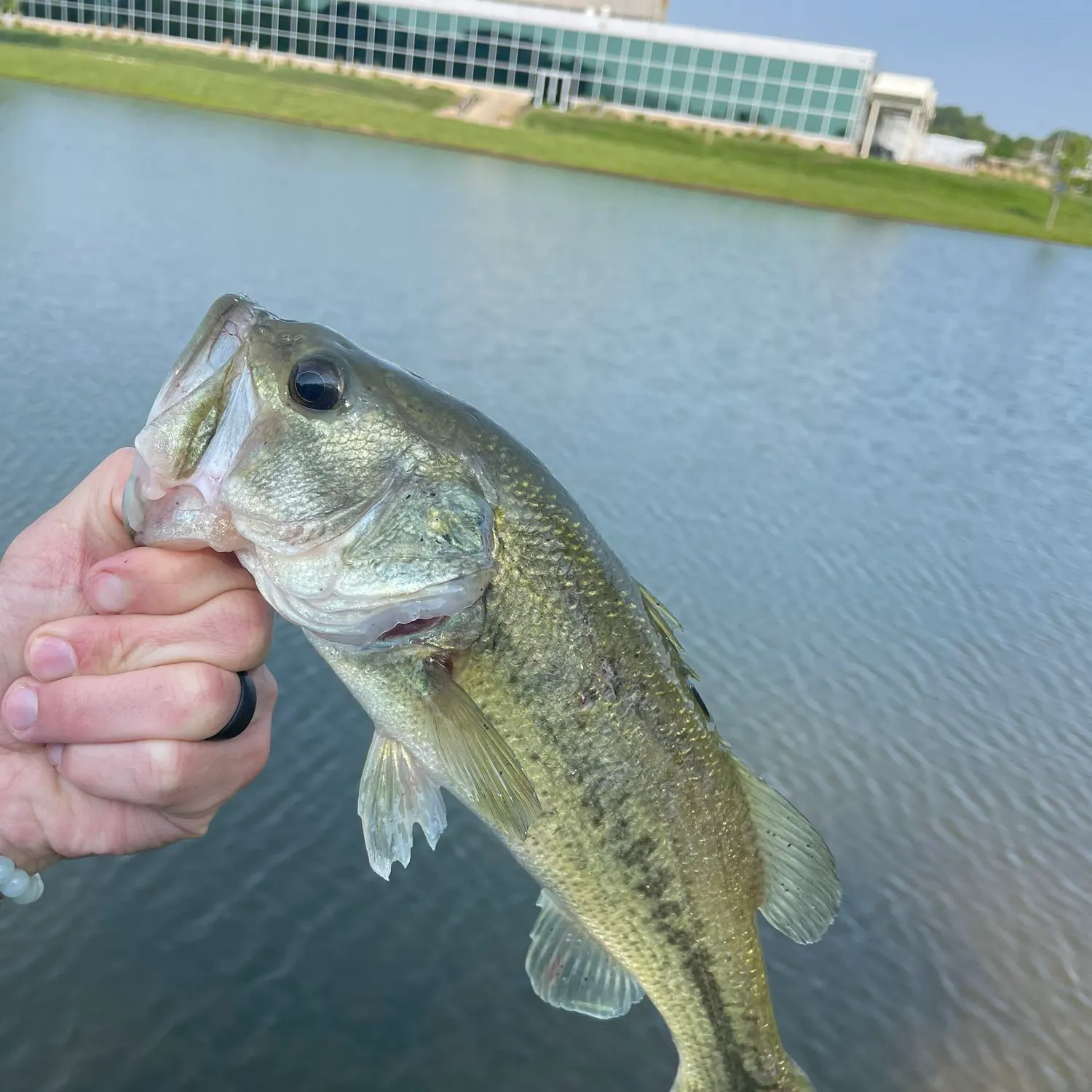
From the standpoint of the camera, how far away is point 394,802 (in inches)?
107

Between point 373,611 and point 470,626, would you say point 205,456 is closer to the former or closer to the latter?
point 373,611

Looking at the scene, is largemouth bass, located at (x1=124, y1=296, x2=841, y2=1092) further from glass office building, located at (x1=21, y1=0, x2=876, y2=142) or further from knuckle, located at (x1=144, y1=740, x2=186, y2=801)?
glass office building, located at (x1=21, y1=0, x2=876, y2=142)

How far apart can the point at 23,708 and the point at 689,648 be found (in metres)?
7.23

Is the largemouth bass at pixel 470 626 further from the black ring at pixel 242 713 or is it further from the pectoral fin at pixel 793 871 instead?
the black ring at pixel 242 713

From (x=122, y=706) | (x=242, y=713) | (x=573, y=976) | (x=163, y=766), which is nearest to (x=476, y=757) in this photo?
(x=242, y=713)

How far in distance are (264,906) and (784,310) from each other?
19886mm

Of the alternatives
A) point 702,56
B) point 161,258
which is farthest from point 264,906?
point 702,56

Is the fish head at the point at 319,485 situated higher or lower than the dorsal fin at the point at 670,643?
higher

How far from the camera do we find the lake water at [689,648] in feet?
18.5

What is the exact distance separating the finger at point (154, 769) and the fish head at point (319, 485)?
40 centimetres

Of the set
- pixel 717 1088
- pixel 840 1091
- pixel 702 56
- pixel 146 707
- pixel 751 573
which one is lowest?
pixel 840 1091

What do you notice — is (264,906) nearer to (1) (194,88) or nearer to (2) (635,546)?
(2) (635,546)

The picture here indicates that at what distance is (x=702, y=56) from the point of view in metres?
63.5

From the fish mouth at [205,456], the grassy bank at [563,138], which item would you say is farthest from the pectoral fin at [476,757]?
the grassy bank at [563,138]
